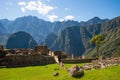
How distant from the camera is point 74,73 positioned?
39438 millimetres

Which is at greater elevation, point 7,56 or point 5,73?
point 7,56

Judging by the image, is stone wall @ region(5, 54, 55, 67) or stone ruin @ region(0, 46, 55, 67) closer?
stone ruin @ region(0, 46, 55, 67)

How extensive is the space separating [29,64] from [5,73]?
16.3 m

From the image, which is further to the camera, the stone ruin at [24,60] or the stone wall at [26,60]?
the stone wall at [26,60]

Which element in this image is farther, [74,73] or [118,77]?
[74,73]

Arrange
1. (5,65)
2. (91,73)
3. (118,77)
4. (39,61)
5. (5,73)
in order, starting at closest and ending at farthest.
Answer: (118,77)
(91,73)
(5,73)
(5,65)
(39,61)

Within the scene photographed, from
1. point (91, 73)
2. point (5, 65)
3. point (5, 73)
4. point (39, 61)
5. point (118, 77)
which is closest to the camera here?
point (118, 77)

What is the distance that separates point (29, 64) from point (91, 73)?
3476 centimetres

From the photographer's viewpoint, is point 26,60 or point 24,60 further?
point 26,60

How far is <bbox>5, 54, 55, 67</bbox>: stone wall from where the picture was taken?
69750mm

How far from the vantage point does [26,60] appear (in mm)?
71750

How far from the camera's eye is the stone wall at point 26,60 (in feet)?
229

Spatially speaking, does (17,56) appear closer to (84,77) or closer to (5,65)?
(5,65)

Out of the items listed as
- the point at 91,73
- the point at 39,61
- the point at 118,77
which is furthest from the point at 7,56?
the point at 118,77
